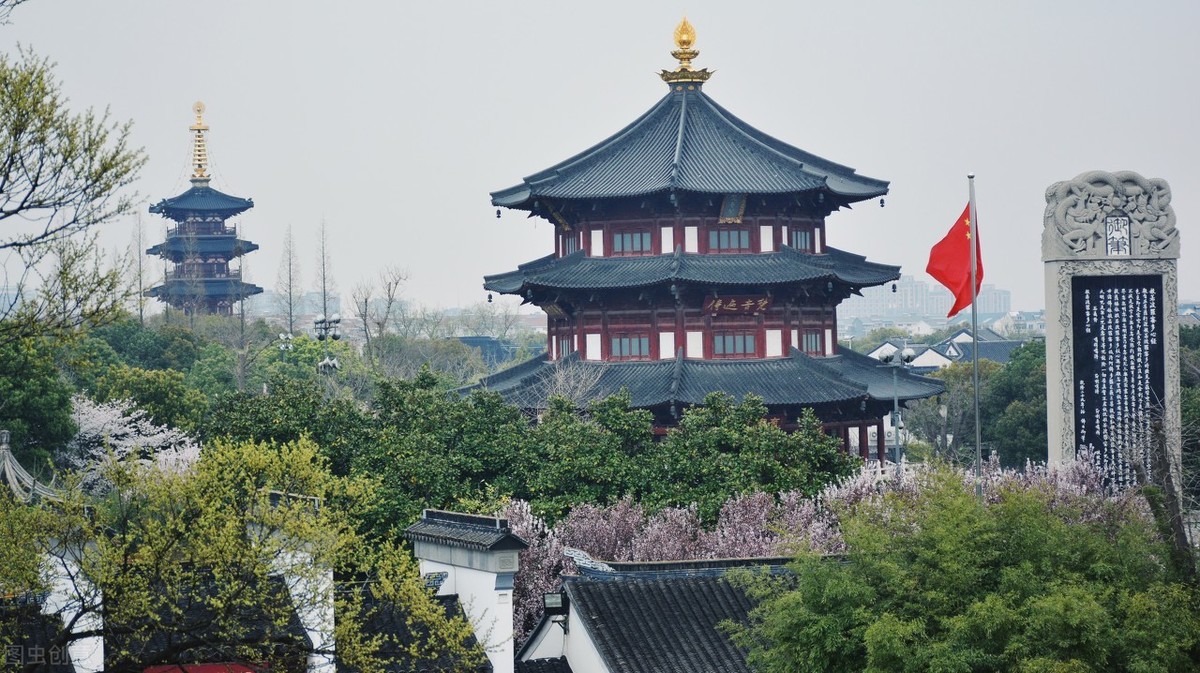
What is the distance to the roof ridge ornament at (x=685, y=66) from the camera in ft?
177

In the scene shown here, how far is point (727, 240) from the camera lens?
51.3m

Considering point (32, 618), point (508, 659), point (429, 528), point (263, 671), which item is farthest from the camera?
point (429, 528)

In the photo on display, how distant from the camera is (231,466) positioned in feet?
70.9

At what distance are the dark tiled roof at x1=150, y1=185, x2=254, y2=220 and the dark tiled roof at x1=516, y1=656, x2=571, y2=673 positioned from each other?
301ft

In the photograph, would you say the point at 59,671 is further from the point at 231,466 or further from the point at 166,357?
the point at 166,357

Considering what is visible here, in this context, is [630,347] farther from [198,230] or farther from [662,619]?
[198,230]

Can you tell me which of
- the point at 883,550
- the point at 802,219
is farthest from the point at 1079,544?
the point at 802,219

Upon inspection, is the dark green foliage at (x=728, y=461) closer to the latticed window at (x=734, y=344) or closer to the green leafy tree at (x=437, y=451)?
the green leafy tree at (x=437, y=451)

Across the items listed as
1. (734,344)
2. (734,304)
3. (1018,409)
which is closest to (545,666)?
(734,304)

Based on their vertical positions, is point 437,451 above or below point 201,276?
below

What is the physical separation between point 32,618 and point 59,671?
1.86 metres

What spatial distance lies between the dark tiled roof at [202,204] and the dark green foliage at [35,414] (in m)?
61.7

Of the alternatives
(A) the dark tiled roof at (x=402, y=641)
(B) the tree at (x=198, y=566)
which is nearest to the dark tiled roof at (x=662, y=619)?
(A) the dark tiled roof at (x=402, y=641)

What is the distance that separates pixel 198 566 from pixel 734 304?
32136 mm
